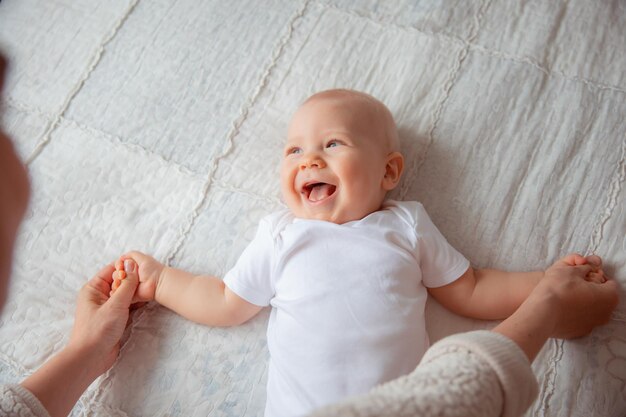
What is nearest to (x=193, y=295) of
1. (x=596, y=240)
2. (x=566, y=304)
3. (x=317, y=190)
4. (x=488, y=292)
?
(x=317, y=190)

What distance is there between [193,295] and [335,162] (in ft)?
1.19

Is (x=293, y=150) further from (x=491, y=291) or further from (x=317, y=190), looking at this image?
(x=491, y=291)

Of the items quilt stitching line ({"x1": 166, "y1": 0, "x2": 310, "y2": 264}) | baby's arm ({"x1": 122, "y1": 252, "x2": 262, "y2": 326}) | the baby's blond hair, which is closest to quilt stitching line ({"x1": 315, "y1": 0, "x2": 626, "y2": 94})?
quilt stitching line ({"x1": 166, "y1": 0, "x2": 310, "y2": 264})

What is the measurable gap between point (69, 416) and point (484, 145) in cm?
94

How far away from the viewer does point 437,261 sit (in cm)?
107

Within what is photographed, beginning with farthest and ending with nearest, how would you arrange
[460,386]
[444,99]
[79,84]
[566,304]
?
[79,84], [444,99], [566,304], [460,386]

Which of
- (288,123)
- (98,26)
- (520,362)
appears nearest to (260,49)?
(288,123)

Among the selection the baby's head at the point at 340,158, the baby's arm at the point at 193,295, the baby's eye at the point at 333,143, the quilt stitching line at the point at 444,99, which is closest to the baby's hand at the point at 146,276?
the baby's arm at the point at 193,295

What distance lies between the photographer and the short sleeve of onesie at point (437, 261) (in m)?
1.06

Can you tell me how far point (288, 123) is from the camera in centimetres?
128

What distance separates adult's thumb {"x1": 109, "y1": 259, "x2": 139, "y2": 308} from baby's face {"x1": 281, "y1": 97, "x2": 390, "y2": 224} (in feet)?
1.08

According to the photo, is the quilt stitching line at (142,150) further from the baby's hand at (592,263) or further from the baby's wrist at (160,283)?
the baby's hand at (592,263)

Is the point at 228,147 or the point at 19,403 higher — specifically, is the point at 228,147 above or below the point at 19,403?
above

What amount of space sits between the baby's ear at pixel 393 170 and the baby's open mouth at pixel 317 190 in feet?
0.36
